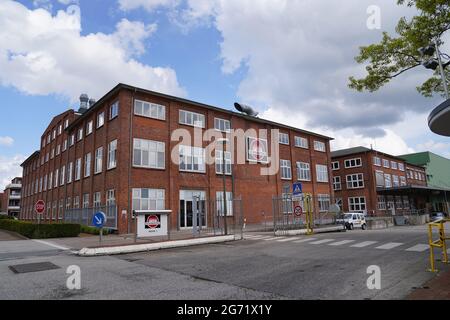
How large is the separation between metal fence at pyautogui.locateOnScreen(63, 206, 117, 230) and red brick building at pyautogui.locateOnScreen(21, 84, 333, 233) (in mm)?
478

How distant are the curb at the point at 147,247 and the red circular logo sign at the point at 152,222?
43.5 inches

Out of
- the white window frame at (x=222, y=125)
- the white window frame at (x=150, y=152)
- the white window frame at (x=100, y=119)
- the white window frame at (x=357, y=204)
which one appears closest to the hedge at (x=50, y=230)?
the white window frame at (x=150, y=152)

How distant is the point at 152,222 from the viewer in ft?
50.9

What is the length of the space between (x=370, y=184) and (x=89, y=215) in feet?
143

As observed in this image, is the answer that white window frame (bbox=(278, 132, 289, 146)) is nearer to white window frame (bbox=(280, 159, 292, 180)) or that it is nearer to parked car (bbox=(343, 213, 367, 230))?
white window frame (bbox=(280, 159, 292, 180))

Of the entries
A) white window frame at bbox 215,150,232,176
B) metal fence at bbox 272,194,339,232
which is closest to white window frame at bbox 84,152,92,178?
white window frame at bbox 215,150,232,176

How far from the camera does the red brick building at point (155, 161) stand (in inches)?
969

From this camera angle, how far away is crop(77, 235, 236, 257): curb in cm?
1289

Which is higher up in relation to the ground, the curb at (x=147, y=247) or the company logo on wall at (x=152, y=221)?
the company logo on wall at (x=152, y=221)

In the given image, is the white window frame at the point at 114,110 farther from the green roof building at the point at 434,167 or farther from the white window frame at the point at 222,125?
the green roof building at the point at 434,167

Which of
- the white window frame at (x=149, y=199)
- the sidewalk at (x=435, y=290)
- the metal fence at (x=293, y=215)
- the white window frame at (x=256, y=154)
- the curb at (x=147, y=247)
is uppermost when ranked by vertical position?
the white window frame at (x=256, y=154)
